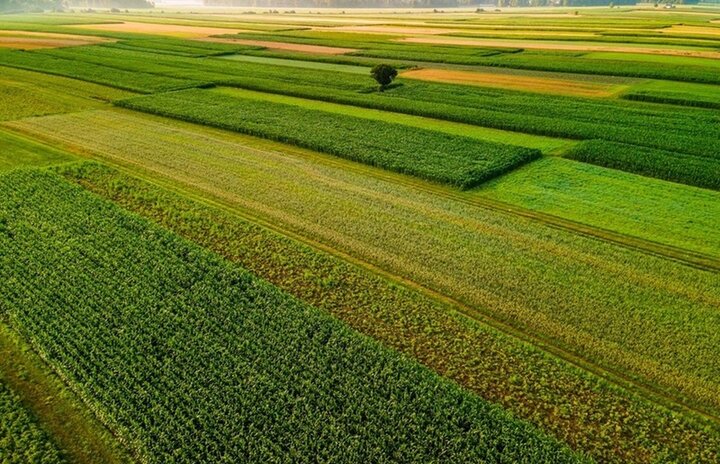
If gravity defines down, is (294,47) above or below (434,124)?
above

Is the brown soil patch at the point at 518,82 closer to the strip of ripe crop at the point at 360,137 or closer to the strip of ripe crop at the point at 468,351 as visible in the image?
the strip of ripe crop at the point at 360,137

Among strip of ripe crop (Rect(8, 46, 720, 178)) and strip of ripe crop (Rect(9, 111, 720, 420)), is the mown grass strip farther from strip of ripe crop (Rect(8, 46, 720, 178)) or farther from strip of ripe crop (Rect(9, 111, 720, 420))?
strip of ripe crop (Rect(8, 46, 720, 178))

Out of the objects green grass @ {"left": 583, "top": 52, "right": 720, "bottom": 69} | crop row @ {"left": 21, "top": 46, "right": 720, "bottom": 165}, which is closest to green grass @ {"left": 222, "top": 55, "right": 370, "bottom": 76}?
crop row @ {"left": 21, "top": 46, "right": 720, "bottom": 165}

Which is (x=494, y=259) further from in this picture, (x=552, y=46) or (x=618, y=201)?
(x=552, y=46)

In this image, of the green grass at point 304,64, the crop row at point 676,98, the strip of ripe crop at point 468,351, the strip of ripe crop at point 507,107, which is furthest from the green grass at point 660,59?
the strip of ripe crop at point 468,351

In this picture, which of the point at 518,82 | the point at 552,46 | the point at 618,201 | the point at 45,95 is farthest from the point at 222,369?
the point at 552,46

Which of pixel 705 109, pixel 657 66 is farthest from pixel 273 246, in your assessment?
pixel 657 66

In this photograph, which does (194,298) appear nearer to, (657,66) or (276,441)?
(276,441)
